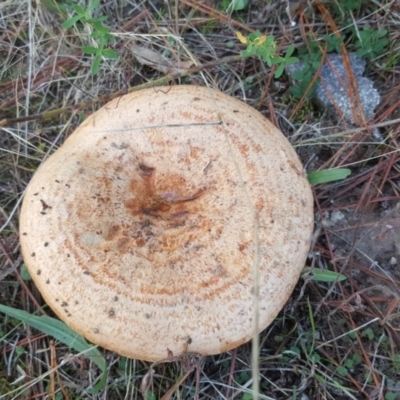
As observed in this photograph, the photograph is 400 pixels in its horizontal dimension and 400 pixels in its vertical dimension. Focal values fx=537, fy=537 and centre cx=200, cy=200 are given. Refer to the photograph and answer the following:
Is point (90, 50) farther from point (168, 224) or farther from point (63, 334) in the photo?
point (63, 334)

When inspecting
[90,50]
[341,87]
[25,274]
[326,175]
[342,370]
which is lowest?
[342,370]

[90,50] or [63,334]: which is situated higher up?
[90,50]

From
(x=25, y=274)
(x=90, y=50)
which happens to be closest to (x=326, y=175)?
(x=90, y=50)

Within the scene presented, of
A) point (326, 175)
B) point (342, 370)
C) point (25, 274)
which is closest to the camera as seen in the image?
point (342, 370)

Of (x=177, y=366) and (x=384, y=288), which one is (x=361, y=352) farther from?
(x=177, y=366)

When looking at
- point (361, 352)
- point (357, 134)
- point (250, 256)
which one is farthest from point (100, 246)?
point (357, 134)
